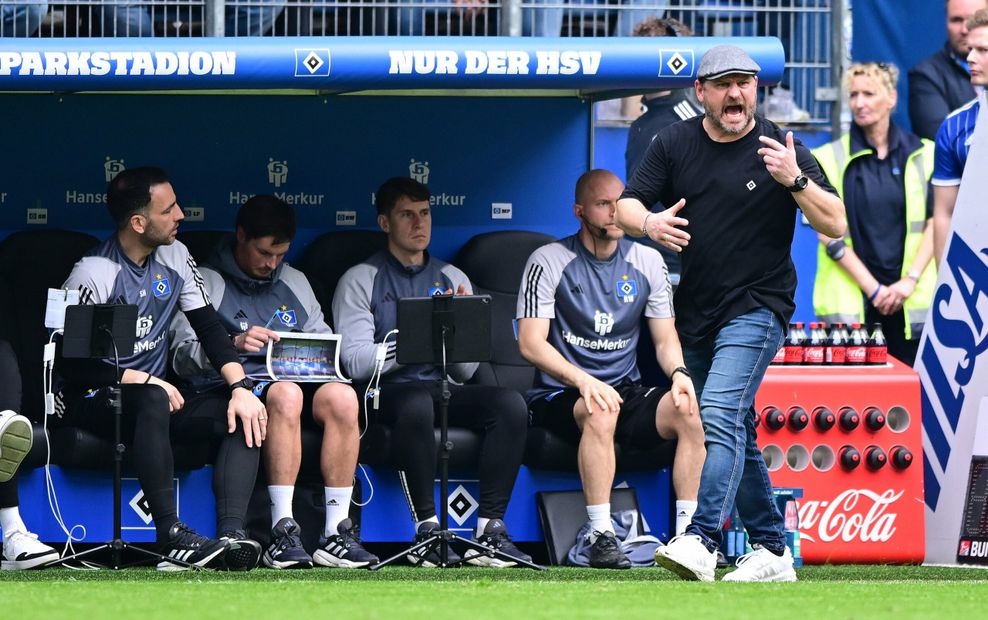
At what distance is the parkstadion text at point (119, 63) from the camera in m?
7.98

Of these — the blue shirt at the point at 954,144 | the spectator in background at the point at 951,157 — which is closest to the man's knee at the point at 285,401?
the spectator in background at the point at 951,157

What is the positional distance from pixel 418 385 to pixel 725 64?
2.18 meters

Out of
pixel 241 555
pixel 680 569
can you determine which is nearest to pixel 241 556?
pixel 241 555

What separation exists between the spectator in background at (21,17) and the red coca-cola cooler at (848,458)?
5.01m

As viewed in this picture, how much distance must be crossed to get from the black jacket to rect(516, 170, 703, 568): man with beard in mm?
3622

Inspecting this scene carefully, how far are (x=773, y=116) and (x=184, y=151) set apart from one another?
4.48 m

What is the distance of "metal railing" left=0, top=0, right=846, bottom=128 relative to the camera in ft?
38.2

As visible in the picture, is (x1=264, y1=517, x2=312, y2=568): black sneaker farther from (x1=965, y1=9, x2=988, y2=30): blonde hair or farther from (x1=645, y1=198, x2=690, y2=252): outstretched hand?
(x1=965, y1=9, x2=988, y2=30): blonde hair

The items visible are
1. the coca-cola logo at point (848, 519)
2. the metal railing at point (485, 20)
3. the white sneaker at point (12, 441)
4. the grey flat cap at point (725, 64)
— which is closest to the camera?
the grey flat cap at point (725, 64)

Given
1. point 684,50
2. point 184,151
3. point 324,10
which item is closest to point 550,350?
point 684,50

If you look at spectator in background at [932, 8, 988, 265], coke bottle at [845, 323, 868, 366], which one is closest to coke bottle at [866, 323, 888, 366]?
coke bottle at [845, 323, 868, 366]

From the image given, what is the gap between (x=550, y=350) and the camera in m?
8.76

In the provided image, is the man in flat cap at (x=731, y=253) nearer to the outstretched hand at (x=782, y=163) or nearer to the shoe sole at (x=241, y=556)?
the outstretched hand at (x=782, y=163)

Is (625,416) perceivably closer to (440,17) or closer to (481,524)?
(481,524)
